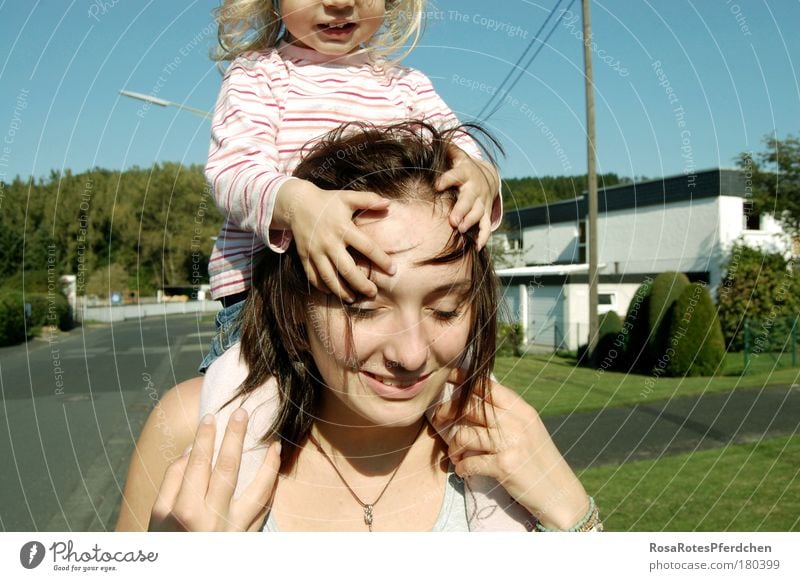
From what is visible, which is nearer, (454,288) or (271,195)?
(271,195)

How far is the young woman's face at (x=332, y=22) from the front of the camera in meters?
1.51

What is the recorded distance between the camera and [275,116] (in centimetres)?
150

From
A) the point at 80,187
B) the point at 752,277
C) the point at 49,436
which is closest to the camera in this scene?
the point at 80,187

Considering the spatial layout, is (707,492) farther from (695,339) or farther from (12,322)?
(12,322)

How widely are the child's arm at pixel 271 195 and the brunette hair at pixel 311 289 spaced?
87 millimetres

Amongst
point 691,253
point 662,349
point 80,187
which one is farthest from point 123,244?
point 691,253

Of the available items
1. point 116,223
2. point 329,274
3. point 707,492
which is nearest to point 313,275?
point 329,274

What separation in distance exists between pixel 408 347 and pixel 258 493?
1.28ft

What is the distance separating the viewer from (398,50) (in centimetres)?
167

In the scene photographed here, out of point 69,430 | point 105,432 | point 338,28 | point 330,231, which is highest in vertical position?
point 338,28

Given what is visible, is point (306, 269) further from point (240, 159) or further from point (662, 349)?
point (662, 349)

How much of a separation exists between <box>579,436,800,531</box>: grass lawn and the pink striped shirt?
3151mm
